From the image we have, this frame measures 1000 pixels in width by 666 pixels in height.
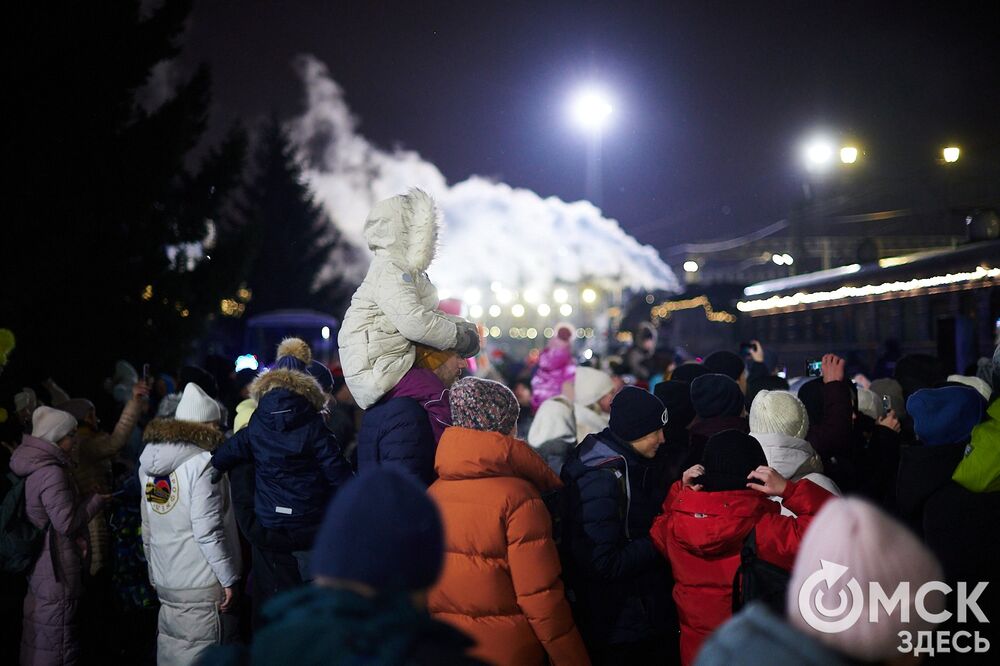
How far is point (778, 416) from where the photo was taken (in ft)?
15.0

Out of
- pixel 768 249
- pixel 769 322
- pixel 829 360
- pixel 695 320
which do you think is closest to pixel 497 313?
pixel 768 249

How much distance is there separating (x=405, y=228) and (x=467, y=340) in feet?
2.44

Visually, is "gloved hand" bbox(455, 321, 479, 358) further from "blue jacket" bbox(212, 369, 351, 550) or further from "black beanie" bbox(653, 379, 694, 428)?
"black beanie" bbox(653, 379, 694, 428)

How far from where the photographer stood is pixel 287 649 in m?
1.87

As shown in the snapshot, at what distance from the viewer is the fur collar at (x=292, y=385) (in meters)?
5.12

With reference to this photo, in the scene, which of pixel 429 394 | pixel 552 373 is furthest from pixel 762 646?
pixel 552 373

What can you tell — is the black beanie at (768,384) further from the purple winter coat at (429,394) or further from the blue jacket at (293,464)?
the blue jacket at (293,464)

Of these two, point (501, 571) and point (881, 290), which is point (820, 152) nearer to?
point (881, 290)

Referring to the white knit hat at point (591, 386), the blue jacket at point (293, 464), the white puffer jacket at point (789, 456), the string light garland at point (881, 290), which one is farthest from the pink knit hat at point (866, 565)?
the string light garland at point (881, 290)

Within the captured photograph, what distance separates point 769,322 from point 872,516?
→ 22.7m

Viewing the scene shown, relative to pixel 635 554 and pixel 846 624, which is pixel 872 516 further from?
pixel 635 554

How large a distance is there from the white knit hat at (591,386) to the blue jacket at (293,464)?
264 cm

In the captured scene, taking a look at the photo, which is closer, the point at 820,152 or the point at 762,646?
the point at 762,646
